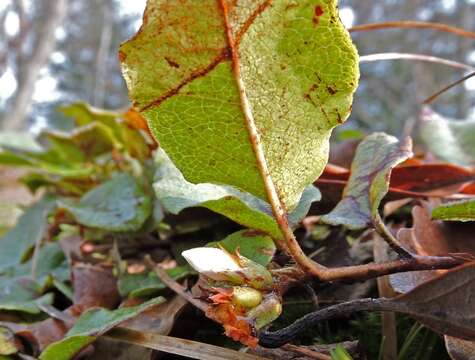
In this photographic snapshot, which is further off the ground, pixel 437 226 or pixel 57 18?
pixel 57 18

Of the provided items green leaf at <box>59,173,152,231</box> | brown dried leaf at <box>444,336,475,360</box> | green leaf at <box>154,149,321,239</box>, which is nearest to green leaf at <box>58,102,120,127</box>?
green leaf at <box>59,173,152,231</box>

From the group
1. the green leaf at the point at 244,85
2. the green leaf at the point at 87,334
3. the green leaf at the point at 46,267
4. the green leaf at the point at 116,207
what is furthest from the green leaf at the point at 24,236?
the green leaf at the point at 244,85

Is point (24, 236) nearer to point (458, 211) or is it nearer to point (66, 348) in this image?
point (66, 348)

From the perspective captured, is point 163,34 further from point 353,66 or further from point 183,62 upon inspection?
point 353,66

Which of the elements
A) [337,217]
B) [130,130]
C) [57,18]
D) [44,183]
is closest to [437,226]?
[337,217]

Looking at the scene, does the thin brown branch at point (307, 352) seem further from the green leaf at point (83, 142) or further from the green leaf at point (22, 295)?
the green leaf at point (83, 142)

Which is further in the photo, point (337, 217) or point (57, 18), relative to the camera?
point (57, 18)
